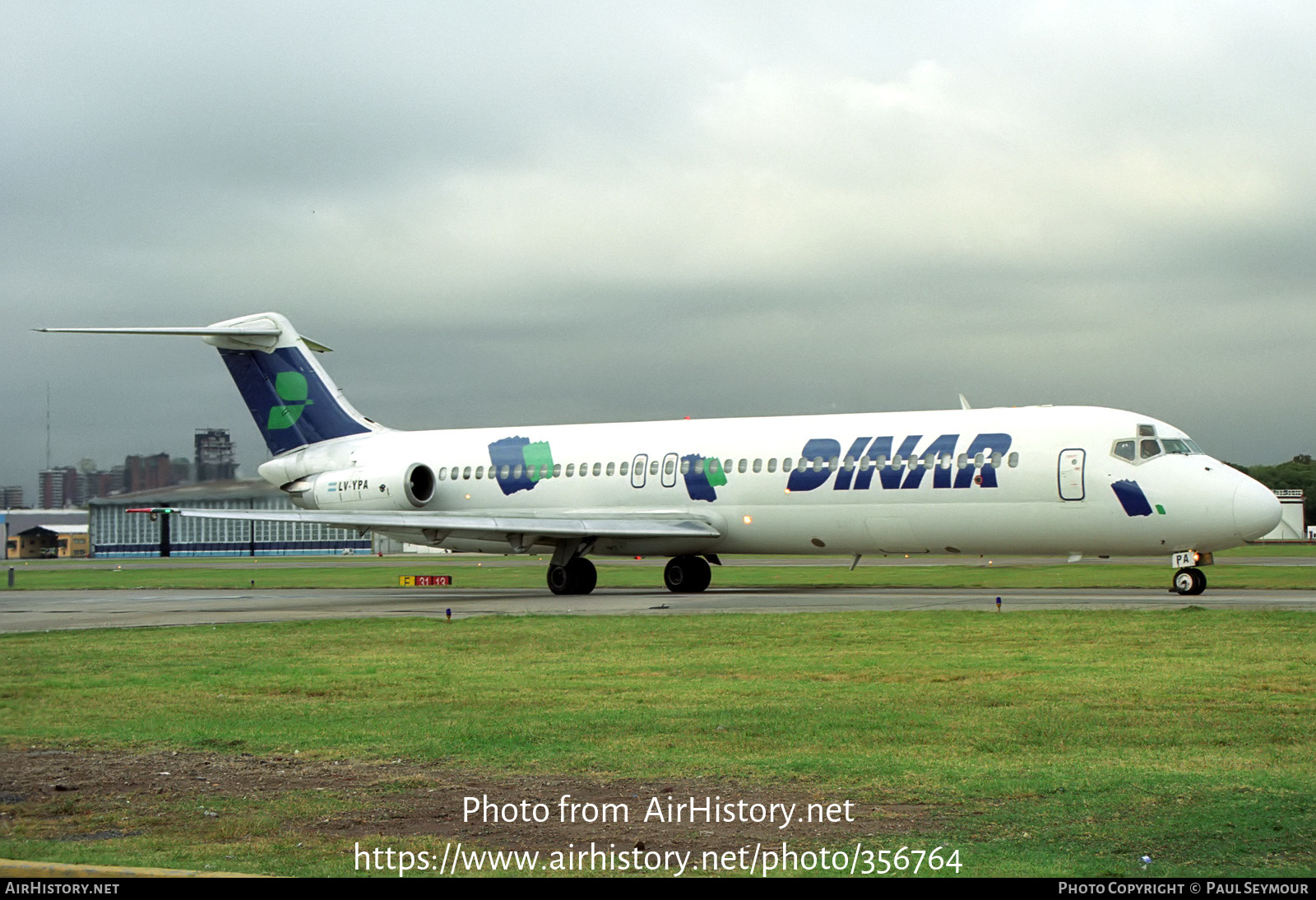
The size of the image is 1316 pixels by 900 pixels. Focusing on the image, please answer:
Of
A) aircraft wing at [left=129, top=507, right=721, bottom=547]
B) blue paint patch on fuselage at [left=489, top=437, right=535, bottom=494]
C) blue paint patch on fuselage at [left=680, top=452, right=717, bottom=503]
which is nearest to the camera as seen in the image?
aircraft wing at [left=129, top=507, right=721, bottom=547]

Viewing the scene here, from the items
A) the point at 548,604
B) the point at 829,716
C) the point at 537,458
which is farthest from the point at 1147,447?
the point at 829,716

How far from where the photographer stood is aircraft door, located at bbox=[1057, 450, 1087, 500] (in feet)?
87.8

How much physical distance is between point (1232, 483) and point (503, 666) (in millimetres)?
16896

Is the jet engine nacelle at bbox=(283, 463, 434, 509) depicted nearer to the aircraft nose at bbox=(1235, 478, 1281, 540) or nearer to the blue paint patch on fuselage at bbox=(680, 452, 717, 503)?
the blue paint patch on fuselage at bbox=(680, 452, 717, 503)

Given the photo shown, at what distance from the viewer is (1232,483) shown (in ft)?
83.8

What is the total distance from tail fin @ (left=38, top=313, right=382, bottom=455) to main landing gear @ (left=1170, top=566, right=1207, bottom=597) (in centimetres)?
2337

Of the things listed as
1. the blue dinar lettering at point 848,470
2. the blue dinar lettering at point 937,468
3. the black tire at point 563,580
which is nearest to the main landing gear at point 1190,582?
the blue dinar lettering at point 937,468

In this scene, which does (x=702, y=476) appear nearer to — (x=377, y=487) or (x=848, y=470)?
(x=848, y=470)

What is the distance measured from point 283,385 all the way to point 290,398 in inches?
16.8

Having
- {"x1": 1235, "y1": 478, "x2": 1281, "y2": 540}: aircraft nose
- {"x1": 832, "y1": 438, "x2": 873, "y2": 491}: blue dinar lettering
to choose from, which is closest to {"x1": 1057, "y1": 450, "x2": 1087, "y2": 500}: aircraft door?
{"x1": 1235, "y1": 478, "x2": 1281, "y2": 540}: aircraft nose

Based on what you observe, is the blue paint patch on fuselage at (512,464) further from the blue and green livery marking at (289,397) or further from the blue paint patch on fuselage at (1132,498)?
the blue paint patch on fuselage at (1132,498)

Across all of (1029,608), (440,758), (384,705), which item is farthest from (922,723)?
(1029,608)

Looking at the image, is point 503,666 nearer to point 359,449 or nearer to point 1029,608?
point 1029,608

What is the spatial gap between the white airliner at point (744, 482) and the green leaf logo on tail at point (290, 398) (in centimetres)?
5
